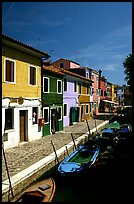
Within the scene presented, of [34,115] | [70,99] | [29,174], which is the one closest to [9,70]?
[34,115]

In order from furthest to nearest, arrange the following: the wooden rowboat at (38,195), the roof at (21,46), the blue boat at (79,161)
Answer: the roof at (21,46) < the blue boat at (79,161) < the wooden rowboat at (38,195)

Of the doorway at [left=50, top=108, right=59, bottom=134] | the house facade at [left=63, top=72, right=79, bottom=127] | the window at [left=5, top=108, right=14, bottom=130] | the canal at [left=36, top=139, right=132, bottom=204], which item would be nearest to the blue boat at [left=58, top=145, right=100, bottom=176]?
the canal at [left=36, top=139, right=132, bottom=204]

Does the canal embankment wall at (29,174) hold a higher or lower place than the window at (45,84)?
lower

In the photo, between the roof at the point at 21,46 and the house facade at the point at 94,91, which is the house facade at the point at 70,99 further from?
the house facade at the point at 94,91

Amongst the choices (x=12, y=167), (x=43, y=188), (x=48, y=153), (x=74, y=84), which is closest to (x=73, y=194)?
(x=43, y=188)

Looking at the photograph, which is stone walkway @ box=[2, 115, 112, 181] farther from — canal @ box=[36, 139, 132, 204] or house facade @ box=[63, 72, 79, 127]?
house facade @ box=[63, 72, 79, 127]

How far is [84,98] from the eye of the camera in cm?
2984

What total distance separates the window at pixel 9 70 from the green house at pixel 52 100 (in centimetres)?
407

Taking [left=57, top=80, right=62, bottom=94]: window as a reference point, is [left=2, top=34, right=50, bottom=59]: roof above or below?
above

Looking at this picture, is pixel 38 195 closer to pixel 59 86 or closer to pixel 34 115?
pixel 34 115

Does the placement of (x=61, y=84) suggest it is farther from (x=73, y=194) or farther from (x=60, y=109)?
(x=73, y=194)

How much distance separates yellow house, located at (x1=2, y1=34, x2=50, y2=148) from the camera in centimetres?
1260

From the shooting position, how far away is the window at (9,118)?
13.0 meters

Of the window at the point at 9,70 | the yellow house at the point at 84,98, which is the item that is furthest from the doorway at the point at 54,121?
the yellow house at the point at 84,98
